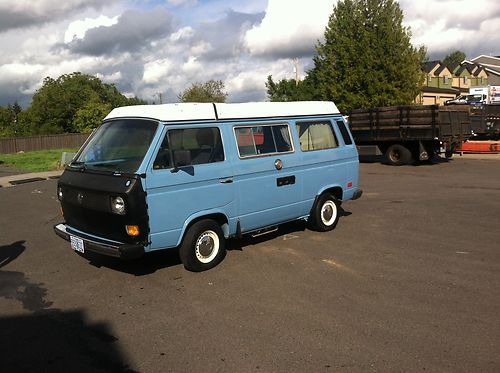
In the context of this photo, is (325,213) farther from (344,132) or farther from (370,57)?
(370,57)

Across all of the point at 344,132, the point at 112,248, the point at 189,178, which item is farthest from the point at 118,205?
the point at 344,132

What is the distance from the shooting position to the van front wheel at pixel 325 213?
779 cm

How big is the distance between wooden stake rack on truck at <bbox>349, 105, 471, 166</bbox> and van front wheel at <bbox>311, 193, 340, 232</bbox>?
35.0 ft

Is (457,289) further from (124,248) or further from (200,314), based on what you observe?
(124,248)

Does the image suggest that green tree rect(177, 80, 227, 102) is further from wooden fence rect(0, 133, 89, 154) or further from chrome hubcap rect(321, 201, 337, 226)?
chrome hubcap rect(321, 201, 337, 226)

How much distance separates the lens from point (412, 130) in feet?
58.7

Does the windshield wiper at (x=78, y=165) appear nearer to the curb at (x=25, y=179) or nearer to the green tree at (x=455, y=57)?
the curb at (x=25, y=179)

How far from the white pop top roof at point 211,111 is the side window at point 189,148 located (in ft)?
0.59

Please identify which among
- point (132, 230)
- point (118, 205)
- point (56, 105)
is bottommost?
point (132, 230)

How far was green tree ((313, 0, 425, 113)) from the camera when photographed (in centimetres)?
3008

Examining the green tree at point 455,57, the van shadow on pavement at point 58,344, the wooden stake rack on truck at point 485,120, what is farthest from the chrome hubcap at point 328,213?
the green tree at point 455,57

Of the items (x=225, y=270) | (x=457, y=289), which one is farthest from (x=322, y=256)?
(x=457, y=289)

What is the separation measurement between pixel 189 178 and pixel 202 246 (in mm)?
938

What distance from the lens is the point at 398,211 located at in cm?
962
